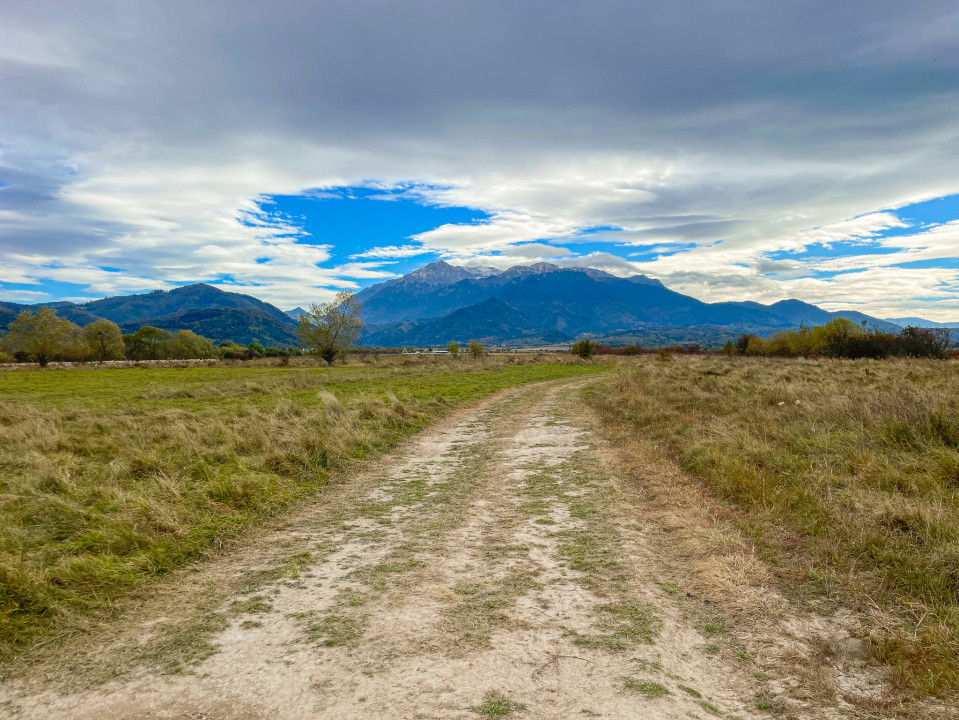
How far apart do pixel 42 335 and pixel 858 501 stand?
104m

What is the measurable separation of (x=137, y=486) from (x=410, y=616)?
7854mm

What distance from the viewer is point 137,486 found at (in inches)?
391

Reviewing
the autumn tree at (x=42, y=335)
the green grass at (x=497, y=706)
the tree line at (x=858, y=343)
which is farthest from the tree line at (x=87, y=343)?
the tree line at (x=858, y=343)

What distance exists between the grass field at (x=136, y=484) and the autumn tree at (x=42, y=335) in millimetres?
73093

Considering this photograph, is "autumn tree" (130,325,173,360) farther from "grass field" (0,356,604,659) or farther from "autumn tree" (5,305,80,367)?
"grass field" (0,356,604,659)

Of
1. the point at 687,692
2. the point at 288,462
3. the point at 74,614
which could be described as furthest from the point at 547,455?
the point at 74,614

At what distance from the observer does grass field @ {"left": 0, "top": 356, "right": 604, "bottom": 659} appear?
607 cm

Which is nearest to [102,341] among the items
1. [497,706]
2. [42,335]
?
[42,335]

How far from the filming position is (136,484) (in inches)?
397

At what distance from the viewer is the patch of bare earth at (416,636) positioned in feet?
13.5

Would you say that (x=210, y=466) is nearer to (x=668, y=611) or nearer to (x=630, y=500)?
(x=630, y=500)

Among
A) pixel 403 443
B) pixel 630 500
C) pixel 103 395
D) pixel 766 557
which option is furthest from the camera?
pixel 103 395

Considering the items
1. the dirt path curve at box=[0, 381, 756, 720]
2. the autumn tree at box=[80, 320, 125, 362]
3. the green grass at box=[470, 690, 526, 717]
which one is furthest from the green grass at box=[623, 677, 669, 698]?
the autumn tree at box=[80, 320, 125, 362]

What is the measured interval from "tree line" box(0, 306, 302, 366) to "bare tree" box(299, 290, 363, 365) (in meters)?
38.6
